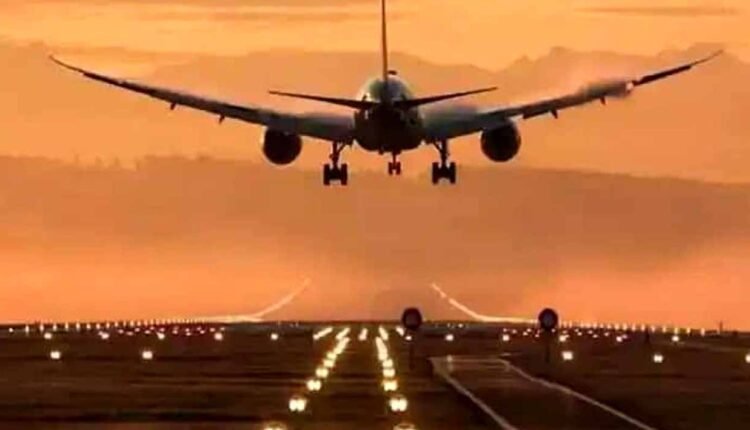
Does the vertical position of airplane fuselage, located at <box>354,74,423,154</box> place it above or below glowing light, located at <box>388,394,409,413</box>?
above

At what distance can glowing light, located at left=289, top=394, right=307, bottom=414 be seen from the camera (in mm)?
85812

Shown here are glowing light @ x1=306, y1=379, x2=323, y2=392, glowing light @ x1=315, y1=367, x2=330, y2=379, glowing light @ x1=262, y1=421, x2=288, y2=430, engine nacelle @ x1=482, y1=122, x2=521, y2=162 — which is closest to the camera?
glowing light @ x1=262, y1=421, x2=288, y2=430

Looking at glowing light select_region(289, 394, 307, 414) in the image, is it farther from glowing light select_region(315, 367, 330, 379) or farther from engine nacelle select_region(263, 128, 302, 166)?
engine nacelle select_region(263, 128, 302, 166)

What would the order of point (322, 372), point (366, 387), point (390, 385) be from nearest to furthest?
point (366, 387) < point (390, 385) < point (322, 372)

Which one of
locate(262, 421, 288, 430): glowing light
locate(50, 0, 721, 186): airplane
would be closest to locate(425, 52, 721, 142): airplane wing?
locate(50, 0, 721, 186): airplane

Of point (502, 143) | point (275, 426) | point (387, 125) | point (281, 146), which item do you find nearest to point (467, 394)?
point (275, 426)

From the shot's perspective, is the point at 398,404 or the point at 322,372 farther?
the point at 322,372

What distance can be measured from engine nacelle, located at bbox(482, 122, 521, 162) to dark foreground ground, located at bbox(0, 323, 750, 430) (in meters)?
11.3

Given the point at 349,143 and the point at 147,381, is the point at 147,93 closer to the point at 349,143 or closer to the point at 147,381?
the point at 349,143

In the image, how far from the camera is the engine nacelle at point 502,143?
5356 inches

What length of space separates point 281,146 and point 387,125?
9537 millimetres

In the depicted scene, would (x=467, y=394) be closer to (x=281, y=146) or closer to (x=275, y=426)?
(x=275, y=426)

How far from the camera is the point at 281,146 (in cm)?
13750

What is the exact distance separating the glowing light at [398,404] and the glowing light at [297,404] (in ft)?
10.1
